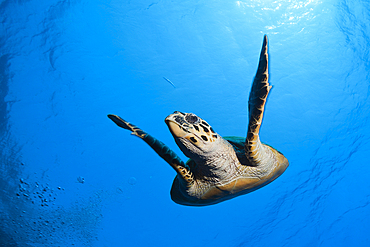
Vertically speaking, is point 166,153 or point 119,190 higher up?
point 166,153

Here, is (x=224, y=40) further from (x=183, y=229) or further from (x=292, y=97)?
(x=183, y=229)

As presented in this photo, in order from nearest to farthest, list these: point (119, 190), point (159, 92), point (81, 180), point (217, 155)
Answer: point (217, 155), point (159, 92), point (81, 180), point (119, 190)

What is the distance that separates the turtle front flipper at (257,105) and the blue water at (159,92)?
544 centimetres

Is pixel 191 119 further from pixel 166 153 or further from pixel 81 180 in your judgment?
pixel 81 180

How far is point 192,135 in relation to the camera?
5.29 ft

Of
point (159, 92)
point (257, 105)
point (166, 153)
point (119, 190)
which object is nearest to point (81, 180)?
point (119, 190)

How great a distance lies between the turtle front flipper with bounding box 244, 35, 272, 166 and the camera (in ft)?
4.33

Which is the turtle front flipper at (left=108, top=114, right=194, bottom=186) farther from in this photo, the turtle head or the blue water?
the blue water

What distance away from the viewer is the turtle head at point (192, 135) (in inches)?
62.6

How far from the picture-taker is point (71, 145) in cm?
817

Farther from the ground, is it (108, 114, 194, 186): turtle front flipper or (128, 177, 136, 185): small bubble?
(108, 114, 194, 186): turtle front flipper

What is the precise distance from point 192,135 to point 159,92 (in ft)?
18.8

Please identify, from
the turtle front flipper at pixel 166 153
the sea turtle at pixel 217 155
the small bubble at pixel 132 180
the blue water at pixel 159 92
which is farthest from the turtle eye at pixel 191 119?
the small bubble at pixel 132 180

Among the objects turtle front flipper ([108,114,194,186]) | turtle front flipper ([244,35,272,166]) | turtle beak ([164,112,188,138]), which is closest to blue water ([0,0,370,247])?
turtle front flipper ([108,114,194,186])
